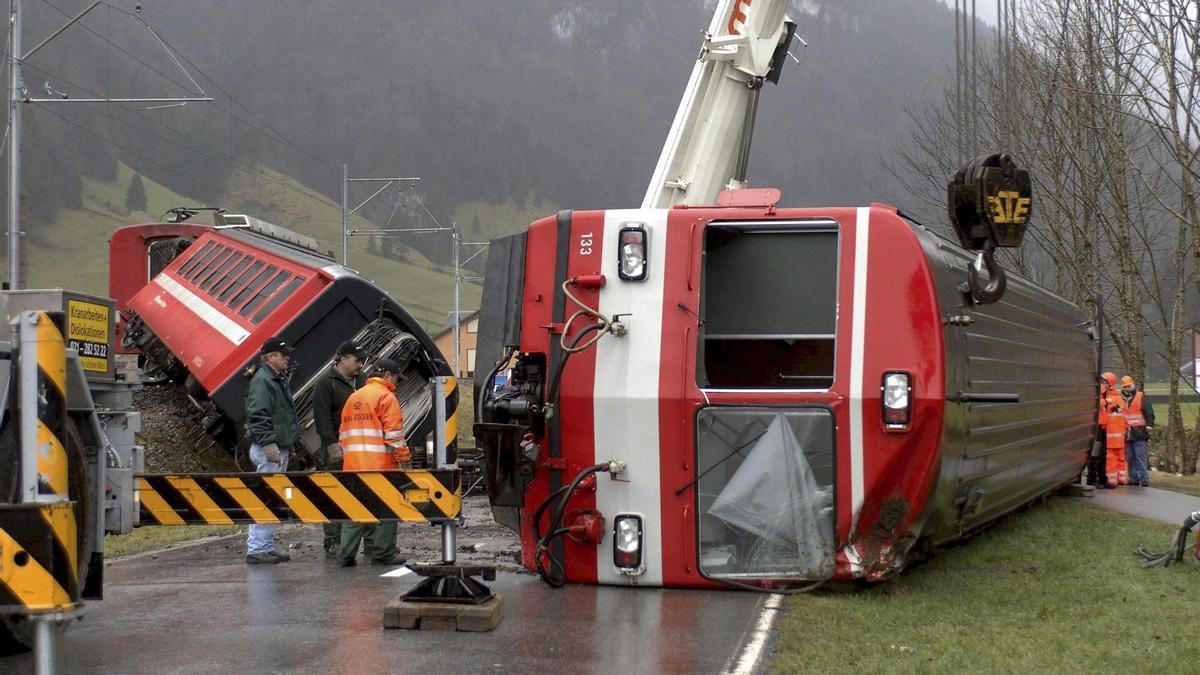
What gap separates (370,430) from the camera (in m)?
9.43

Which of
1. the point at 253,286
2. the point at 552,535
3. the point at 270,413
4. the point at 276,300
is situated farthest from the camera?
the point at 253,286

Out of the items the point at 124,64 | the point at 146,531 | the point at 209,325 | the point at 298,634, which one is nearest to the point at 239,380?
the point at 209,325

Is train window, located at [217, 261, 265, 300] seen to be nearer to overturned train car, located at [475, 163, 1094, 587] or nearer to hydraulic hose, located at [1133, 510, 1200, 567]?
overturned train car, located at [475, 163, 1094, 587]

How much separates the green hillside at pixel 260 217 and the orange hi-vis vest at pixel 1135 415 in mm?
65830

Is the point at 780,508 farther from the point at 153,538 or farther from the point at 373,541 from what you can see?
the point at 153,538

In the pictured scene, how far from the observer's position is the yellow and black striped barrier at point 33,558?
4.69 metres

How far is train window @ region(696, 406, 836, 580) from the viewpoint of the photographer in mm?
7895

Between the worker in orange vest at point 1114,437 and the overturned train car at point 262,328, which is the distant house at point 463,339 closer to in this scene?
the overturned train car at point 262,328

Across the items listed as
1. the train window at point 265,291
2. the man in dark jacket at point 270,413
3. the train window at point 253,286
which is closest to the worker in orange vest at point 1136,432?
the train window at point 265,291

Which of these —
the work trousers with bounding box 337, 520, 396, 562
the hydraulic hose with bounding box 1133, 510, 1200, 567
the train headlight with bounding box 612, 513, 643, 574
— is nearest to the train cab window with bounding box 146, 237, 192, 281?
the work trousers with bounding box 337, 520, 396, 562

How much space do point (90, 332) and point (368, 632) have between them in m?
2.11

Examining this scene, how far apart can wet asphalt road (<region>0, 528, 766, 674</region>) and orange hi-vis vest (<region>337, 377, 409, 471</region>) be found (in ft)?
2.71

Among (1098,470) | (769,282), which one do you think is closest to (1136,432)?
(1098,470)

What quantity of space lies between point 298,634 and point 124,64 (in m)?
139
